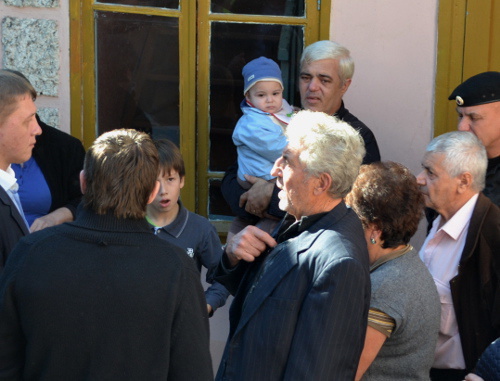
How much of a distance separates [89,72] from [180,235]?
119 cm

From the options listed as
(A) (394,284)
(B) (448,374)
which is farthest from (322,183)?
(B) (448,374)

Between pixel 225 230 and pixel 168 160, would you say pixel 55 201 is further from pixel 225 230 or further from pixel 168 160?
pixel 225 230

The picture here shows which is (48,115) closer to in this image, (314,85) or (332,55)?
(314,85)

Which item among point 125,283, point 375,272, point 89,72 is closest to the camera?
point 125,283

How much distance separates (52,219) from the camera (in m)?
3.57

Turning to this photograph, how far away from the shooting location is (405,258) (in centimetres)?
290

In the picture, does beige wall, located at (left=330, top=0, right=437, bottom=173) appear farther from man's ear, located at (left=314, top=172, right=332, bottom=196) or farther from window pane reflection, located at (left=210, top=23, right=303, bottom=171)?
man's ear, located at (left=314, top=172, right=332, bottom=196)

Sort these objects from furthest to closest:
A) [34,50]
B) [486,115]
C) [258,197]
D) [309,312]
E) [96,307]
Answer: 1. [34,50]
2. [258,197]
3. [486,115]
4. [309,312]
5. [96,307]

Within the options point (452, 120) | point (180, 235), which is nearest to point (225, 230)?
point (180, 235)

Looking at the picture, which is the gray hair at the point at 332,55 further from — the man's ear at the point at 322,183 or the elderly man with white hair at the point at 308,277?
Answer: the man's ear at the point at 322,183

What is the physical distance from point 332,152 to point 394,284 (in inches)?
20.6

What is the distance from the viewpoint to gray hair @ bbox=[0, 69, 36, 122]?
10.6 ft

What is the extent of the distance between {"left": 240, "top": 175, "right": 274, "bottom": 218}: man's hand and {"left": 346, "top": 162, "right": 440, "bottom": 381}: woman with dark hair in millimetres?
898

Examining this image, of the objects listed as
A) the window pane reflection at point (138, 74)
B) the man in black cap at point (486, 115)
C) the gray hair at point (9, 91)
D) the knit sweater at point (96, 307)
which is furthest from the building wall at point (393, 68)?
the knit sweater at point (96, 307)
